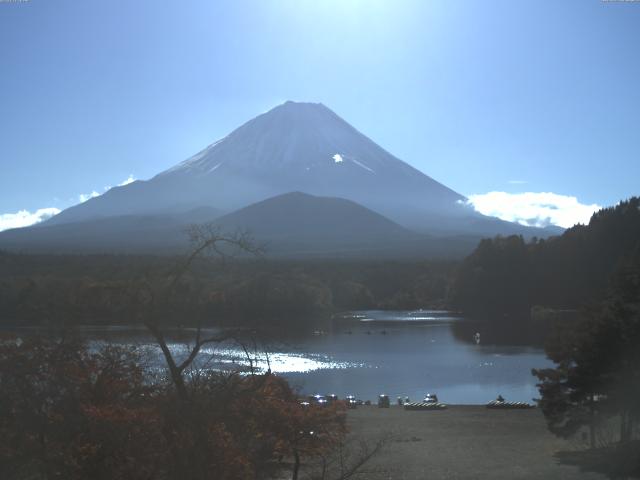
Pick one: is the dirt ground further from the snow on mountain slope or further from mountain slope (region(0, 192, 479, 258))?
the snow on mountain slope

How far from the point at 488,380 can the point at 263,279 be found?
1392 centimetres

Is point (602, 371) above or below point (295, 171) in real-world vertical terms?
below

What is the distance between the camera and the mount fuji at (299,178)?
112312 millimetres

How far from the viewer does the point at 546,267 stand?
4497 cm

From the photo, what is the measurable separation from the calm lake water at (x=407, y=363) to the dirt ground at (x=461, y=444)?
2.52 metres

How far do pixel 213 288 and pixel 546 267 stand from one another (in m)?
40.1

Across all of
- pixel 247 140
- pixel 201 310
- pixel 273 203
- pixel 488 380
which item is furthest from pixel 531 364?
pixel 247 140

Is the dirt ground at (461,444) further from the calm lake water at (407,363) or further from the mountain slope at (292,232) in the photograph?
the mountain slope at (292,232)

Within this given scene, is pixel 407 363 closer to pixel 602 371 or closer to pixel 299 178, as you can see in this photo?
pixel 602 371

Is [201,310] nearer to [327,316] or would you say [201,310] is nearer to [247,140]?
[327,316]

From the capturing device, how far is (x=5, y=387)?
13.7 feet

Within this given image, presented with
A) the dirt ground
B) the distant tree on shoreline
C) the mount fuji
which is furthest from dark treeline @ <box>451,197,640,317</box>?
the mount fuji

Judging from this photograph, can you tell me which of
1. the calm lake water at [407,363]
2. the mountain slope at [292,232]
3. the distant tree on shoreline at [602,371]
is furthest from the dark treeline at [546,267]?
the distant tree on shoreline at [602,371]

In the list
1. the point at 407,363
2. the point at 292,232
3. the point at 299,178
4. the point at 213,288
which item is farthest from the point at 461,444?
the point at 299,178
